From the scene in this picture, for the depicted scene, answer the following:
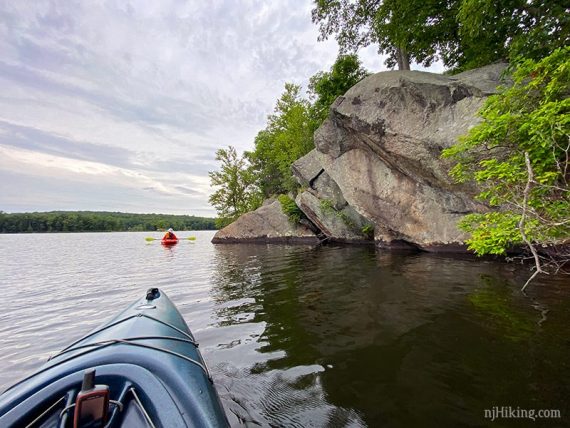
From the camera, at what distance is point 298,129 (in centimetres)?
2802

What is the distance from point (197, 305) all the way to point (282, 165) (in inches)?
914

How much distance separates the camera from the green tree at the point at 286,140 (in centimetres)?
2717

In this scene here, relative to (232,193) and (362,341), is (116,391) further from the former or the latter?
(232,193)

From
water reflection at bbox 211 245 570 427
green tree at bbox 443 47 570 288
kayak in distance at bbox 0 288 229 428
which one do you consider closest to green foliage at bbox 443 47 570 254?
green tree at bbox 443 47 570 288

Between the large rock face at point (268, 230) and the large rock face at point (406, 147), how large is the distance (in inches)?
341

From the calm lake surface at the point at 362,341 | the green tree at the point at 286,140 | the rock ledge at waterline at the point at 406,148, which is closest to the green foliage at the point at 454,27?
the rock ledge at waterline at the point at 406,148

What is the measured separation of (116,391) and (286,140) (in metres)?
27.9

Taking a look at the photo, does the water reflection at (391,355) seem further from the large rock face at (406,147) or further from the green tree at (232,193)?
the green tree at (232,193)

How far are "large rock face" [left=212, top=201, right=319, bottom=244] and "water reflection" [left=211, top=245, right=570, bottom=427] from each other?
16605 mm

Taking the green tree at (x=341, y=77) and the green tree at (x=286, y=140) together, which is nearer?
the green tree at (x=341, y=77)

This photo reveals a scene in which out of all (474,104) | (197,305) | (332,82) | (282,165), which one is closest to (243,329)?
(197,305)

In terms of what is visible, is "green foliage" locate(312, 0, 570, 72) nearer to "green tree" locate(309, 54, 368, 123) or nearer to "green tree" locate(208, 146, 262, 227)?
"green tree" locate(309, 54, 368, 123)

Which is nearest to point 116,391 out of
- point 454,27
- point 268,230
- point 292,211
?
point 454,27

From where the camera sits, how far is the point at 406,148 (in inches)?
430
